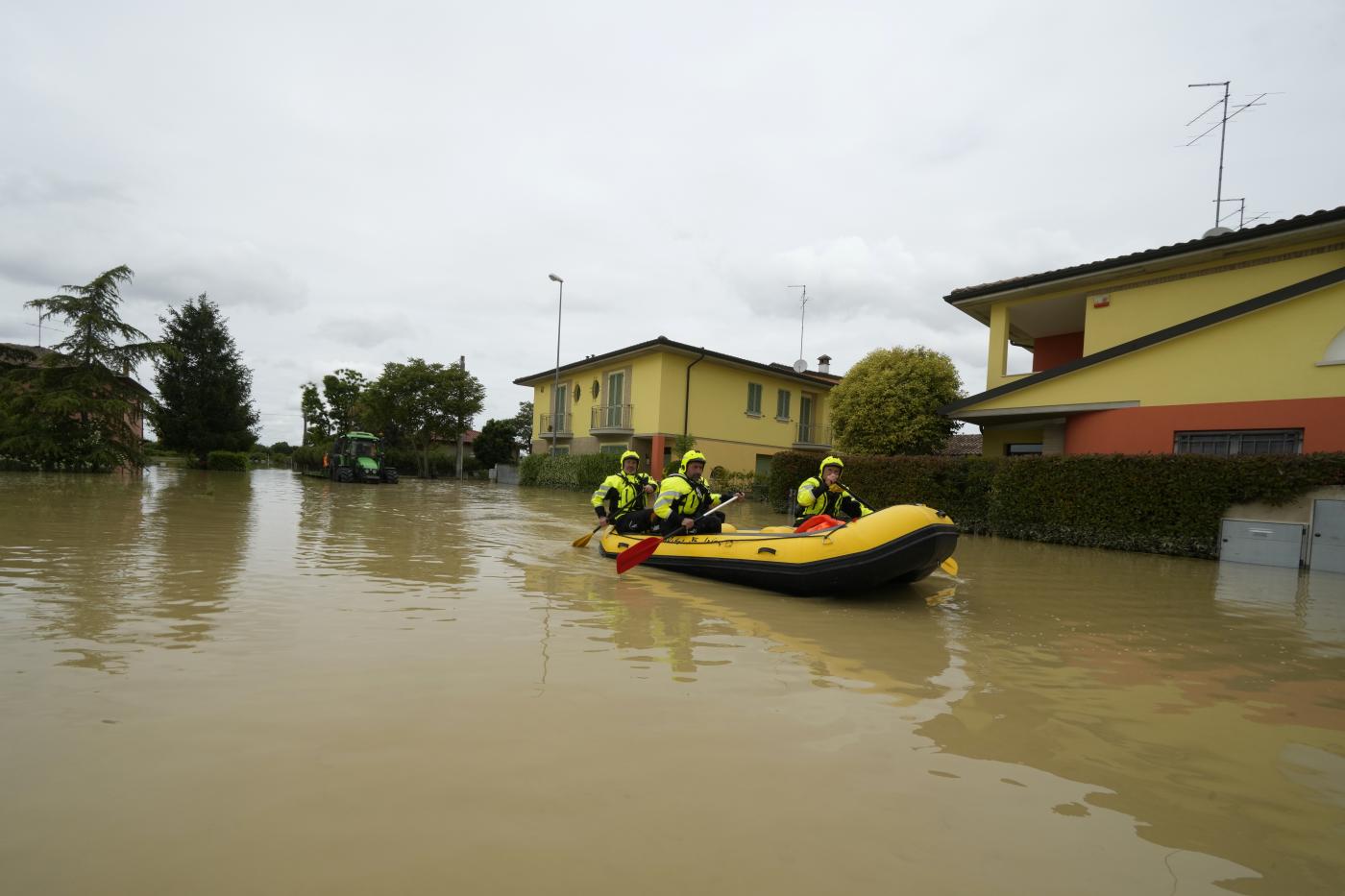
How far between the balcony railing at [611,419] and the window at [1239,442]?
64.0 ft

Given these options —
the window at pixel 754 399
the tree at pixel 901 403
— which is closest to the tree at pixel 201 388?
the window at pixel 754 399

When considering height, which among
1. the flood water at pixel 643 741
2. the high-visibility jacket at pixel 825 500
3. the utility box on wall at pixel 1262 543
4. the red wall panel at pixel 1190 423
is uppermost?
the red wall panel at pixel 1190 423

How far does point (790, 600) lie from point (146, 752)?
17.6ft

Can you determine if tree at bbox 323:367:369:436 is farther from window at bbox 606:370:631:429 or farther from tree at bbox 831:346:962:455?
tree at bbox 831:346:962:455

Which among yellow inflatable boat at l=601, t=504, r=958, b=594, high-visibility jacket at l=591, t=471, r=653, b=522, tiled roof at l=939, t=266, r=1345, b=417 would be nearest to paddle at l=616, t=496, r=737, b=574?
yellow inflatable boat at l=601, t=504, r=958, b=594

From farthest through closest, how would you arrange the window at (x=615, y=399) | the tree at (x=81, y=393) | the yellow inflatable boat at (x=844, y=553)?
the window at (x=615, y=399)
the tree at (x=81, y=393)
the yellow inflatable boat at (x=844, y=553)

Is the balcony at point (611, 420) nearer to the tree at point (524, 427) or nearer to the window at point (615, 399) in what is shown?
the window at point (615, 399)

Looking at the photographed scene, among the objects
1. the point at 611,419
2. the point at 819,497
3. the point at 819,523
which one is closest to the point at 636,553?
the point at 819,523

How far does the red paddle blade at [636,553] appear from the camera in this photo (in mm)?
7961

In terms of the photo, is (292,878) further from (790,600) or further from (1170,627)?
(1170,627)

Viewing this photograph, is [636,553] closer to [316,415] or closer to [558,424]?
[558,424]

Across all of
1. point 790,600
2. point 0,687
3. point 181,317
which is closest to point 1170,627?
point 790,600

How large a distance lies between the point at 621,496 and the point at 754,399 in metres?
21.8

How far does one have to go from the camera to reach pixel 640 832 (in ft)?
8.37
